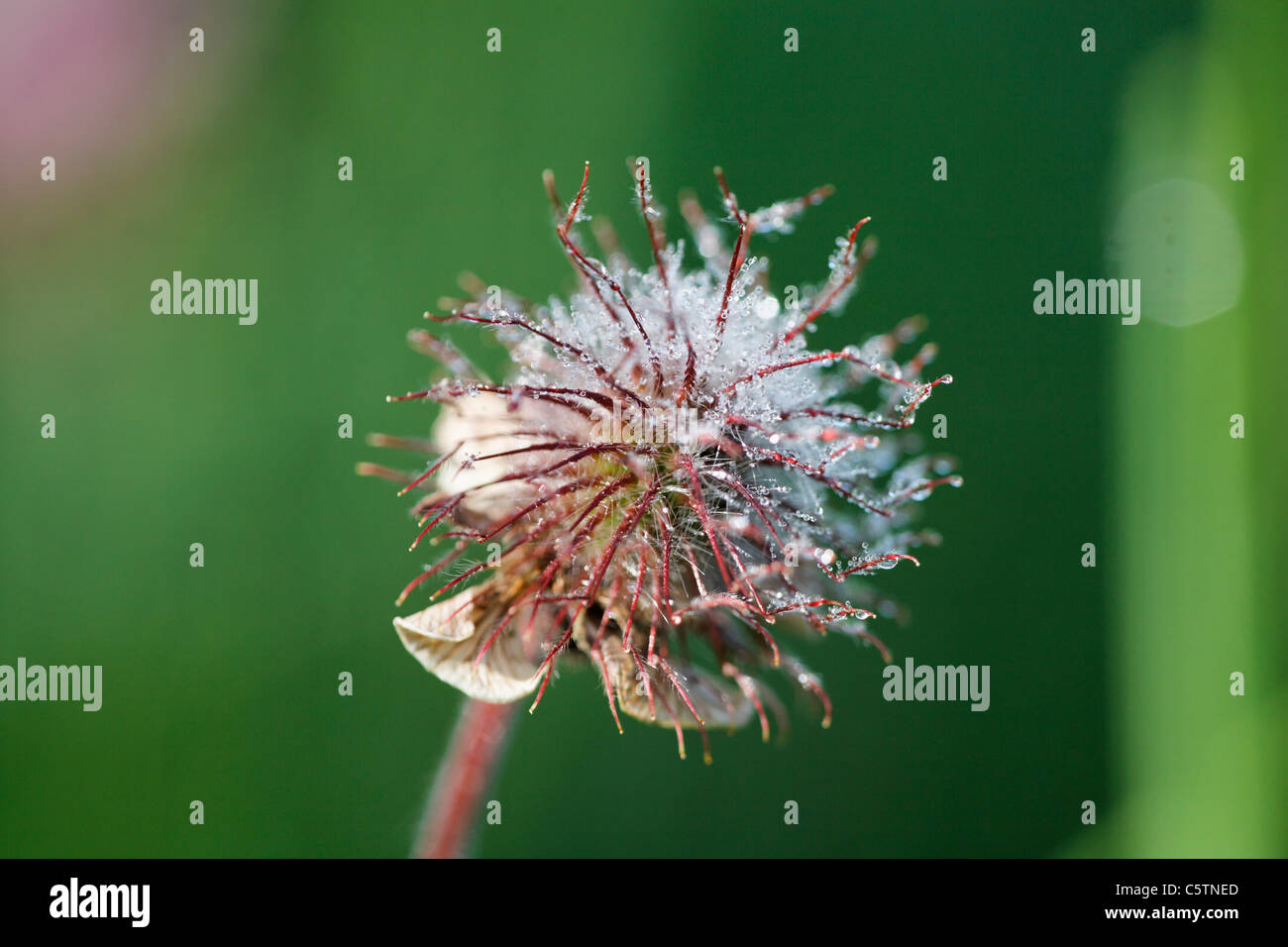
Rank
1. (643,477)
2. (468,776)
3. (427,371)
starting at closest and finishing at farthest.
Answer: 1. (643,477)
2. (468,776)
3. (427,371)

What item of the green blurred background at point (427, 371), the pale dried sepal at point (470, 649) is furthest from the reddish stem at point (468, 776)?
the green blurred background at point (427, 371)

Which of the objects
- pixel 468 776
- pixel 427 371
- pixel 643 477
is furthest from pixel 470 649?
pixel 427 371

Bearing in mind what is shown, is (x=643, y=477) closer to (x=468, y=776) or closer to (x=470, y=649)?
(x=470, y=649)

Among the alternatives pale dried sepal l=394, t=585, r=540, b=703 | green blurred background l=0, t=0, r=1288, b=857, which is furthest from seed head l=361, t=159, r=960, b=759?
green blurred background l=0, t=0, r=1288, b=857

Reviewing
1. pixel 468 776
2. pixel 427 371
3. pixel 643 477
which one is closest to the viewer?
pixel 643 477

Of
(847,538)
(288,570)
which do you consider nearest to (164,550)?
(288,570)
